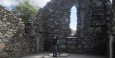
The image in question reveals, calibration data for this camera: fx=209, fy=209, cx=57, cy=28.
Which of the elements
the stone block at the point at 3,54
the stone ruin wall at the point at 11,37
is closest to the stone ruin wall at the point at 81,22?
the stone ruin wall at the point at 11,37

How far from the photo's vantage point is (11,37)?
1131 cm

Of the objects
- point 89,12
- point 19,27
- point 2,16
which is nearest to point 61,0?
point 89,12

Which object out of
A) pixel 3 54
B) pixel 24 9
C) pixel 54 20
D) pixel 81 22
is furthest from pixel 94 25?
pixel 24 9

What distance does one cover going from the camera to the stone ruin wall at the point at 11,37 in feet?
35.3

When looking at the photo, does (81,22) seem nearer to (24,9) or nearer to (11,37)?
(11,37)

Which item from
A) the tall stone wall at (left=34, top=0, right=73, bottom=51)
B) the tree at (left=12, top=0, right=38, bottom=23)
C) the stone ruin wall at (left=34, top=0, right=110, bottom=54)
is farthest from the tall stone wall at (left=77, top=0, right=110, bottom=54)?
the tree at (left=12, top=0, right=38, bottom=23)

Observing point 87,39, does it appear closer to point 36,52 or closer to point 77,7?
point 77,7

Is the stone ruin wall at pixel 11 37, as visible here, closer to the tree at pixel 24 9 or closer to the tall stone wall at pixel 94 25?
the tall stone wall at pixel 94 25

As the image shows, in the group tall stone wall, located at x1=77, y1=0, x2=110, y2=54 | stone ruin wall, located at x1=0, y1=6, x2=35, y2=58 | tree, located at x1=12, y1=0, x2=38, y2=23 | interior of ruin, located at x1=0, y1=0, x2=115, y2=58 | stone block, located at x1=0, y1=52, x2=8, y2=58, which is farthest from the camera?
tree, located at x1=12, y1=0, x2=38, y2=23

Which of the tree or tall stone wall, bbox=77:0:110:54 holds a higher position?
the tree

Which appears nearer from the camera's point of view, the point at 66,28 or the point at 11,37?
the point at 11,37

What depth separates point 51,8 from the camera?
51.0 ft

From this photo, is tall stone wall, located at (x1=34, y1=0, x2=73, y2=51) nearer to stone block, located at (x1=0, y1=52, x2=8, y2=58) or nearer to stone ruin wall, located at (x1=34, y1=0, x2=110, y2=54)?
stone ruin wall, located at (x1=34, y1=0, x2=110, y2=54)

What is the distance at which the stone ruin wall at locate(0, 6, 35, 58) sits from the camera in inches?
424
